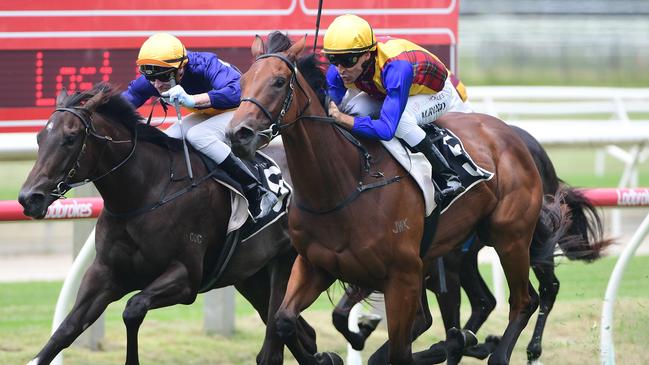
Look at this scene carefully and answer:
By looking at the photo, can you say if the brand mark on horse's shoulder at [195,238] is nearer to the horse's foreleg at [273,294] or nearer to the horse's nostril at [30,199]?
the horse's foreleg at [273,294]

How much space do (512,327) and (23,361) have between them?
2.49 metres

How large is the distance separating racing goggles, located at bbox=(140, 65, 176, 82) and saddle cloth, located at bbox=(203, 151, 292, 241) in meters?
0.44

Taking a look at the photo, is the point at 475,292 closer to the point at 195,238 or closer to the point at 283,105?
the point at 195,238

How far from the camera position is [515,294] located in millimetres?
5797

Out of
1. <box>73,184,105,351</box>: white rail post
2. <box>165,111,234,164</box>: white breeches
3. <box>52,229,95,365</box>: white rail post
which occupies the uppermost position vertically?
<box>165,111,234,164</box>: white breeches

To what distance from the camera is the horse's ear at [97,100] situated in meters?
4.98

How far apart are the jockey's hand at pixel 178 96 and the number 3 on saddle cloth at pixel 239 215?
0.41m

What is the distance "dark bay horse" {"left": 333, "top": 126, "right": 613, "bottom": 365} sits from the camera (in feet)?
19.8

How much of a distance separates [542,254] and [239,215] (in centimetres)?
160

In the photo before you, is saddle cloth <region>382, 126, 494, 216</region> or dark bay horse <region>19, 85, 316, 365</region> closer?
dark bay horse <region>19, 85, 316, 365</region>

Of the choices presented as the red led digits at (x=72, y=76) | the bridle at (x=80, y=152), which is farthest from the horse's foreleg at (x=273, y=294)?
the red led digits at (x=72, y=76)

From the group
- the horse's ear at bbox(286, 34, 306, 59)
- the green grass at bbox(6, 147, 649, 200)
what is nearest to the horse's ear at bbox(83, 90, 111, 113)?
the horse's ear at bbox(286, 34, 306, 59)

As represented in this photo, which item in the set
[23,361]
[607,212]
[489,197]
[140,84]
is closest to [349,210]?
[489,197]

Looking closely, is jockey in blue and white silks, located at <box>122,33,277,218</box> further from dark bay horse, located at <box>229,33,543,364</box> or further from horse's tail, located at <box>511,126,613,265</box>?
horse's tail, located at <box>511,126,613,265</box>
